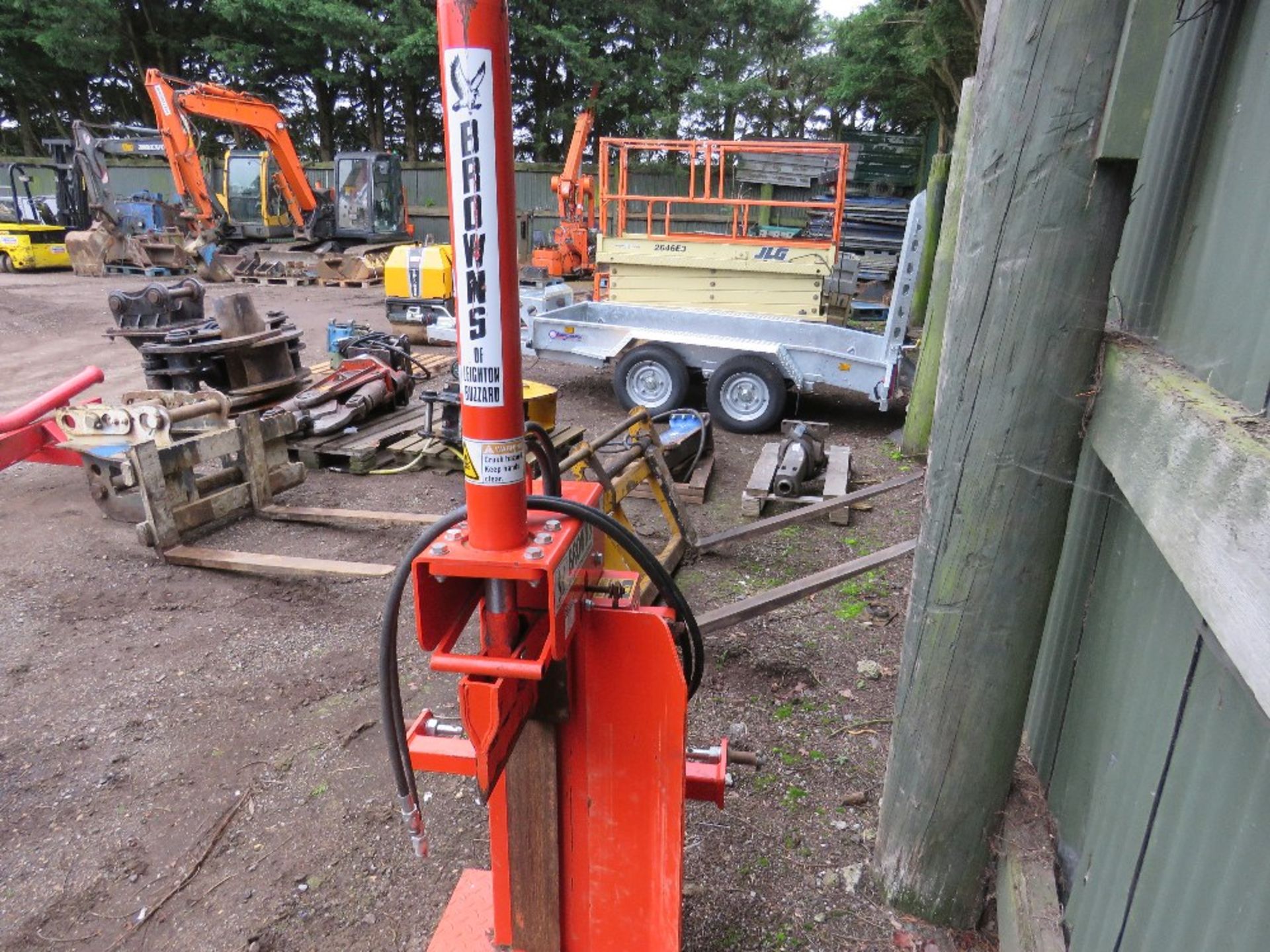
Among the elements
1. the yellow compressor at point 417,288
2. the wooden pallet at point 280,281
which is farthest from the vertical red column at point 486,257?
the wooden pallet at point 280,281

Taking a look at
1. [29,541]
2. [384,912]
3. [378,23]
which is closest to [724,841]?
[384,912]

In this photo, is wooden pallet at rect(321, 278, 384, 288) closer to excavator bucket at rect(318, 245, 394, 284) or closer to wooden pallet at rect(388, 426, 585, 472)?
excavator bucket at rect(318, 245, 394, 284)

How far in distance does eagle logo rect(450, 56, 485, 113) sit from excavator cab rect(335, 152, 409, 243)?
19.5m

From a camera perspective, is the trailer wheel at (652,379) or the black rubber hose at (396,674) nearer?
the black rubber hose at (396,674)

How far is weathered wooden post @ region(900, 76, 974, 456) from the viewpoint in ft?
18.5

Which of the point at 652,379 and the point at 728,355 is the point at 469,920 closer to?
the point at 728,355

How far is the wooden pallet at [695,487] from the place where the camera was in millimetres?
5789

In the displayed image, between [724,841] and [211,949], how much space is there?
63.4 inches

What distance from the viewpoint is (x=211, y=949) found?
236cm

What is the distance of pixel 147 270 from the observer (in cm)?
1842

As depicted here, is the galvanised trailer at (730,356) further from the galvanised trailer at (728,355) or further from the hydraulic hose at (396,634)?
the hydraulic hose at (396,634)

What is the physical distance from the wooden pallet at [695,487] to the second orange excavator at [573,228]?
10386mm

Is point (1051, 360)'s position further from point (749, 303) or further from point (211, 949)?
point (749, 303)

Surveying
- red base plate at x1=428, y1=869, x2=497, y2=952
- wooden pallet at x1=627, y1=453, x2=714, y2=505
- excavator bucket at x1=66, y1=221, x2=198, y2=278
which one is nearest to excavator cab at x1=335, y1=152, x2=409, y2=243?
excavator bucket at x1=66, y1=221, x2=198, y2=278
